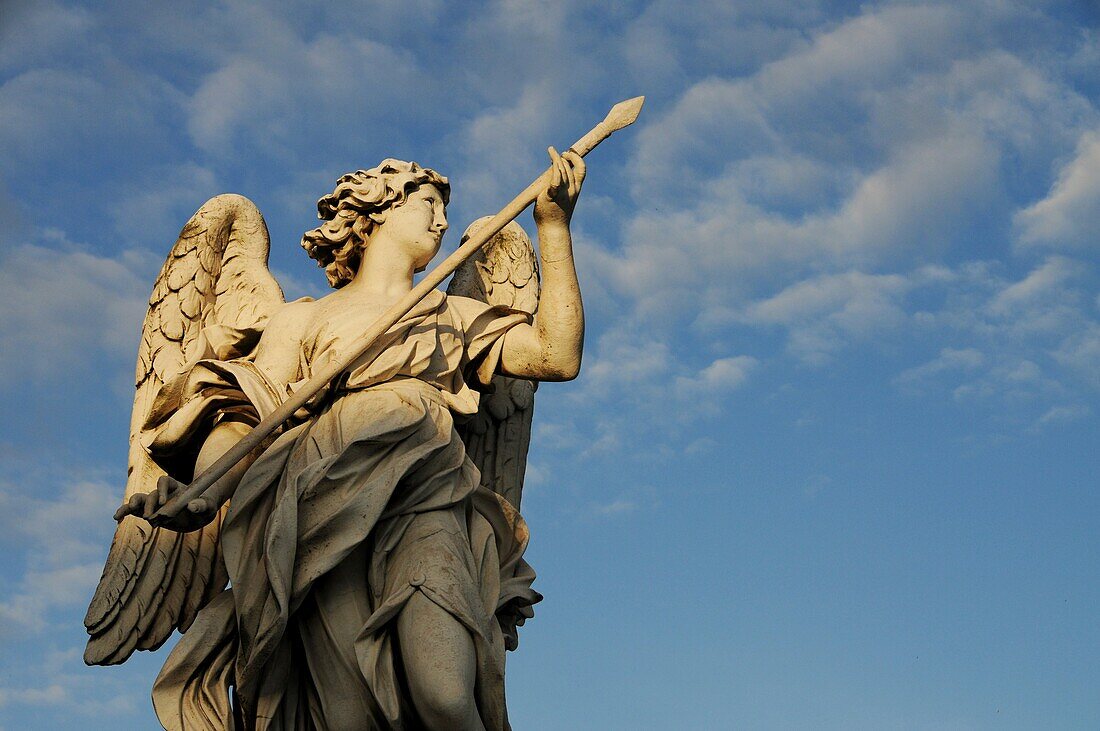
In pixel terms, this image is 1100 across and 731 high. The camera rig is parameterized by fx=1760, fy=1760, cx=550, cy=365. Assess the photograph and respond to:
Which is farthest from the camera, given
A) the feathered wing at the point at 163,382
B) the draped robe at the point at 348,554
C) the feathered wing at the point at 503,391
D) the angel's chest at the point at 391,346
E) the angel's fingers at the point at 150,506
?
the feathered wing at the point at 503,391

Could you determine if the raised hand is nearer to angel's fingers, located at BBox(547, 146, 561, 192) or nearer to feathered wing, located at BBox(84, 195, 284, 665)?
angel's fingers, located at BBox(547, 146, 561, 192)

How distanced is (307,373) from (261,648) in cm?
166

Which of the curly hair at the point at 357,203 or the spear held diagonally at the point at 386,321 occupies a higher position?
the curly hair at the point at 357,203

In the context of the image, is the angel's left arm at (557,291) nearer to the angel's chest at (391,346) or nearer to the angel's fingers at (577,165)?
the angel's fingers at (577,165)

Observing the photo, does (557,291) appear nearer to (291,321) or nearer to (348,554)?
(291,321)

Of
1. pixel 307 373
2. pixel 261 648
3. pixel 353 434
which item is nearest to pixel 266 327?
pixel 307 373

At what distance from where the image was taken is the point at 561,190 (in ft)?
28.6

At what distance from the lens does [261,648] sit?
796cm

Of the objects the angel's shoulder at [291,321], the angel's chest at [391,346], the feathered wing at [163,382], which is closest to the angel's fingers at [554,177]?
the angel's chest at [391,346]

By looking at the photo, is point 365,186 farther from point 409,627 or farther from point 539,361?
point 409,627

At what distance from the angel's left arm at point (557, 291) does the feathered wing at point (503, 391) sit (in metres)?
0.50

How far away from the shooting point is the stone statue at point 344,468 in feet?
26.2

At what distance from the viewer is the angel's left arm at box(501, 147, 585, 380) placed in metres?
8.73

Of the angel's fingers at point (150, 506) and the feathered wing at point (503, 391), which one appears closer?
the angel's fingers at point (150, 506)
